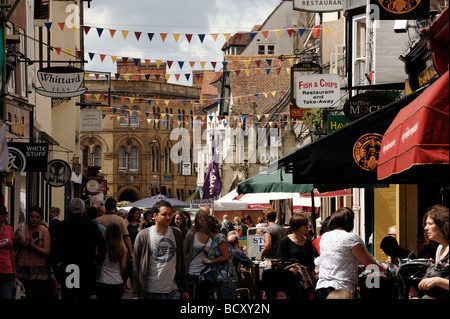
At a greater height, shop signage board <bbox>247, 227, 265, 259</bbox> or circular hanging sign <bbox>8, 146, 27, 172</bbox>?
circular hanging sign <bbox>8, 146, 27, 172</bbox>

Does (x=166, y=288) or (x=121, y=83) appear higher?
(x=121, y=83)

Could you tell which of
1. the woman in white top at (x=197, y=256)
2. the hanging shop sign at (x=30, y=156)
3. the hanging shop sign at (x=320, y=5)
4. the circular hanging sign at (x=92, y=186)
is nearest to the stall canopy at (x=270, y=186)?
the hanging shop sign at (x=30, y=156)

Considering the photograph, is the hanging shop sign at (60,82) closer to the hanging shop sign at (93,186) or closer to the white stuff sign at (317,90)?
the white stuff sign at (317,90)

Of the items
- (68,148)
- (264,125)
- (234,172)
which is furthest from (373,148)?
(234,172)

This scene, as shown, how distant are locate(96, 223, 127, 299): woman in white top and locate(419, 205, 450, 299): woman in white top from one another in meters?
4.91

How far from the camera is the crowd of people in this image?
10.2 m

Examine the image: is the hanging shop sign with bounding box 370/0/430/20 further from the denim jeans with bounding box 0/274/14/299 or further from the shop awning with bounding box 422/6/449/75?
the denim jeans with bounding box 0/274/14/299

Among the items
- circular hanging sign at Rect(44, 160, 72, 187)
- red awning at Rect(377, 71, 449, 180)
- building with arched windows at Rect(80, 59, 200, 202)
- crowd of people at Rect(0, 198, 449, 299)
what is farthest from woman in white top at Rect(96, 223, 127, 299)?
building with arched windows at Rect(80, 59, 200, 202)

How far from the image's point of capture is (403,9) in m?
14.8

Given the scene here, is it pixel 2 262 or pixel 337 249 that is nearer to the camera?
pixel 337 249

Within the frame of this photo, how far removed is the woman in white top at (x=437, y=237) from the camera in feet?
24.2
